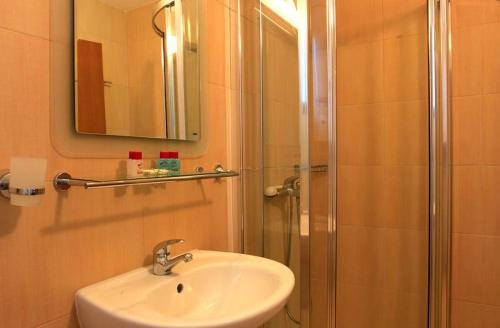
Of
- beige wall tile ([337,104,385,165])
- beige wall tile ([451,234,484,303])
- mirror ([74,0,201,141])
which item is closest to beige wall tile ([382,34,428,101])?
beige wall tile ([337,104,385,165])

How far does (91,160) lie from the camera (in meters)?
0.84

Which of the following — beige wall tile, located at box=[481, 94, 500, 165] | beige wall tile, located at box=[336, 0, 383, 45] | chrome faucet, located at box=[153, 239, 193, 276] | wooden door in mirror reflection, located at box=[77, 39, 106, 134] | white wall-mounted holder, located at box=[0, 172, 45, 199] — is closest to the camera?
white wall-mounted holder, located at box=[0, 172, 45, 199]

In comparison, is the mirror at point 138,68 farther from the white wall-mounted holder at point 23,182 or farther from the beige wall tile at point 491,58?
the beige wall tile at point 491,58

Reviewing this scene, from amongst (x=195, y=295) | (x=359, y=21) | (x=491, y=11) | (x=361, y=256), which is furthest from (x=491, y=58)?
(x=195, y=295)

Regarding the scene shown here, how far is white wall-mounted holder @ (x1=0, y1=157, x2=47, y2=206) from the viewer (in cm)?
63

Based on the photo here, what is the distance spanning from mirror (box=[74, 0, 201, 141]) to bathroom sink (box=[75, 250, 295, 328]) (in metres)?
0.42

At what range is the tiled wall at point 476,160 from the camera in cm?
134

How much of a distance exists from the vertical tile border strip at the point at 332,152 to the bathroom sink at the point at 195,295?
432mm

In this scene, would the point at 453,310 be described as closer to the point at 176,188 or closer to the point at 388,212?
the point at 388,212

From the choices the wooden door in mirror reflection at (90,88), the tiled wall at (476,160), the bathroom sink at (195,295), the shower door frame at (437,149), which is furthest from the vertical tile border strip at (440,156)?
the wooden door in mirror reflection at (90,88)

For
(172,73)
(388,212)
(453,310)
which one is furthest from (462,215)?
(172,73)

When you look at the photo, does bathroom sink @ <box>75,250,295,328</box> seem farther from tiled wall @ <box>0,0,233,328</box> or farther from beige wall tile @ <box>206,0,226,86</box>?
beige wall tile @ <box>206,0,226,86</box>

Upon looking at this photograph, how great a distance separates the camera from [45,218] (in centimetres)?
74

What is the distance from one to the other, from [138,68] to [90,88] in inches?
6.9
